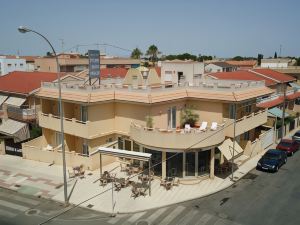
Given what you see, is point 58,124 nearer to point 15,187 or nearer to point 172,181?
point 15,187

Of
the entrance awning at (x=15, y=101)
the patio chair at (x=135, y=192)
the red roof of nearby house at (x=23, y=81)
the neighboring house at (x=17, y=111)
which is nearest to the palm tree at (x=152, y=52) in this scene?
the red roof of nearby house at (x=23, y=81)

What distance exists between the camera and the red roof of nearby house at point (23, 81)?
123 feet

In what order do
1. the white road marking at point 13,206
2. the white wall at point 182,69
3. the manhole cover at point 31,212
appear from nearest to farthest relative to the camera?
the manhole cover at point 31,212, the white road marking at point 13,206, the white wall at point 182,69

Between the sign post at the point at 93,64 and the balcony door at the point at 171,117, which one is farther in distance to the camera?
the sign post at the point at 93,64

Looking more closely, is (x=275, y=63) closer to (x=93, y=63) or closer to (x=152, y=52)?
(x=152, y=52)

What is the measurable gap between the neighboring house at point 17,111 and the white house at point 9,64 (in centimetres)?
4354

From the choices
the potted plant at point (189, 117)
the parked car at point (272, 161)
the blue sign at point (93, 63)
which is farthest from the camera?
the blue sign at point (93, 63)

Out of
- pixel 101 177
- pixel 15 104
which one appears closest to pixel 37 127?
pixel 15 104

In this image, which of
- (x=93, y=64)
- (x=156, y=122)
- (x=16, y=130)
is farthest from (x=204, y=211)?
(x=16, y=130)

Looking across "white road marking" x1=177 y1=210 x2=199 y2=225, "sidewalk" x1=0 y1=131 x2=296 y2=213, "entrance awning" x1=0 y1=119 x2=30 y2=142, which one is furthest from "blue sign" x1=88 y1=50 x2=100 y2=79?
"white road marking" x1=177 y1=210 x2=199 y2=225

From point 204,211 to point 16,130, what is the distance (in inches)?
912

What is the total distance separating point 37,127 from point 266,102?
98.7 ft

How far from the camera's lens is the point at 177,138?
2502 cm

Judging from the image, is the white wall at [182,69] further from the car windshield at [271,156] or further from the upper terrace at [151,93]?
the car windshield at [271,156]
